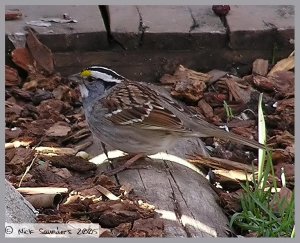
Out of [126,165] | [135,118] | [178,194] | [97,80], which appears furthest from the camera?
[97,80]

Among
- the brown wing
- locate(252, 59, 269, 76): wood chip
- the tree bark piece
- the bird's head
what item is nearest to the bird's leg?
the brown wing

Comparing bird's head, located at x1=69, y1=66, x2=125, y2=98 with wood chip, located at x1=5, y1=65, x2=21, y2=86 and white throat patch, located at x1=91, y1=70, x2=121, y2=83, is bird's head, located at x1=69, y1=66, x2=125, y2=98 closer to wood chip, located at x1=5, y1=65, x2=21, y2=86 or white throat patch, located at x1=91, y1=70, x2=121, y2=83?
white throat patch, located at x1=91, y1=70, x2=121, y2=83

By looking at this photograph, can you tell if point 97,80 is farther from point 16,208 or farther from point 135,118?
point 16,208

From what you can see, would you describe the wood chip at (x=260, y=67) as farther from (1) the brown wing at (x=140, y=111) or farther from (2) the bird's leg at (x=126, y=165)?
(2) the bird's leg at (x=126, y=165)

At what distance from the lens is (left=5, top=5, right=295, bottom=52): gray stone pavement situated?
571 centimetres

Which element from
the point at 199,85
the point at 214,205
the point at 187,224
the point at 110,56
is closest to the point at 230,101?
the point at 199,85

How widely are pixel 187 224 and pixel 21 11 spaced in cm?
240

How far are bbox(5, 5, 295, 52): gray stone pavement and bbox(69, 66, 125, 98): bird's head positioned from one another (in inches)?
31.1

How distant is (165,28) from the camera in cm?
577

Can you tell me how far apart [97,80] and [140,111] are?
0.31 metres

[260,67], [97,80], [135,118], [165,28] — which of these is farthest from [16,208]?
[260,67]

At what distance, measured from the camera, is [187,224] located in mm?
4059

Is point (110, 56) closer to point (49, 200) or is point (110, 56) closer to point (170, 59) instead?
point (170, 59)

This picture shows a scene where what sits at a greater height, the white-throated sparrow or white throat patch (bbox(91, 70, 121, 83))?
white throat patch (bbox(91, 70, 121, 83))
